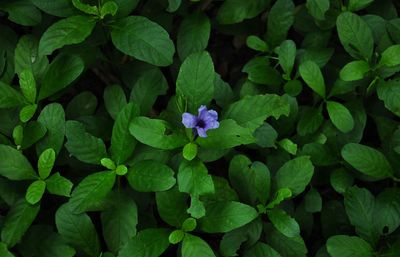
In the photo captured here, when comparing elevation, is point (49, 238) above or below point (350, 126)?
below

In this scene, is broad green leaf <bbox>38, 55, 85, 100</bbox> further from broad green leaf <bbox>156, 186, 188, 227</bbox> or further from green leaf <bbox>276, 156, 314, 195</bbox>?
green leaf <bbox>276, 156, 314, 195</bbox>

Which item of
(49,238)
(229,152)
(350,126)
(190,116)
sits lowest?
(49,238)

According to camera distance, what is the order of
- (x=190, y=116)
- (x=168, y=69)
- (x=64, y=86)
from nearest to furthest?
1. (x=190, y=116)
2. (x=64, y=86)
3. (x=168, y=69)

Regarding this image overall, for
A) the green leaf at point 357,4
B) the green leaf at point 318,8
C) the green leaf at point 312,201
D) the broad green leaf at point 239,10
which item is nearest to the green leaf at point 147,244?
the green leaf at point 312,201

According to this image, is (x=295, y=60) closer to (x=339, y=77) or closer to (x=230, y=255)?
(x=339, y=77)

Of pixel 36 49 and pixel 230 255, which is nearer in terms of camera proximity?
pixel 230 255

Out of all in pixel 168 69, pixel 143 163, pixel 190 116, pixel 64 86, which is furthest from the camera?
pixel 168 69

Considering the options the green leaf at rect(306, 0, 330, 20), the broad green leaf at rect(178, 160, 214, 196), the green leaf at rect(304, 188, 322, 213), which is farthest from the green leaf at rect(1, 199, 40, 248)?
the green leaf at rect(306, 0, 330, 20)

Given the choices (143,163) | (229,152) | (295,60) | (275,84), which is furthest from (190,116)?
(295,60)
